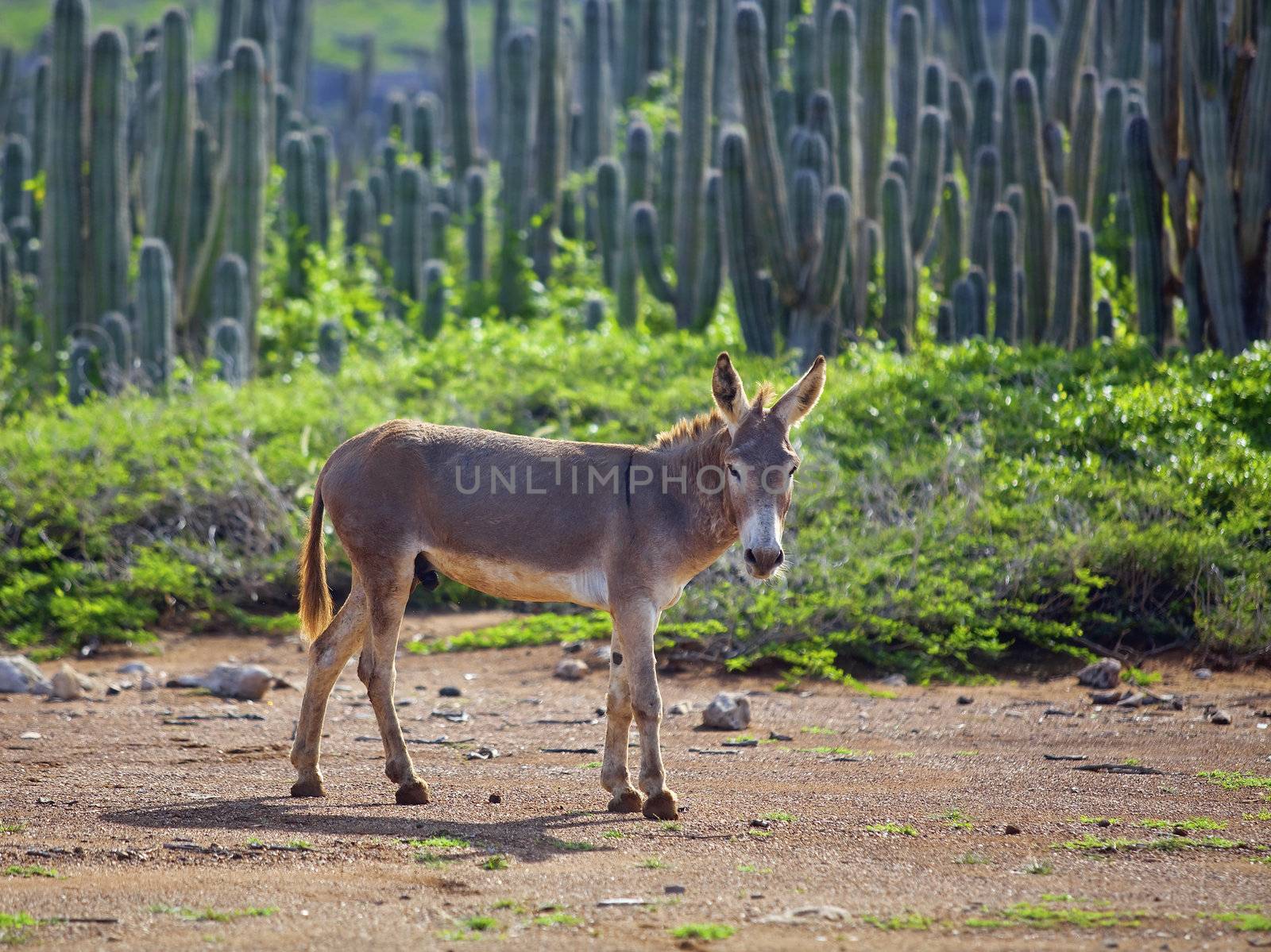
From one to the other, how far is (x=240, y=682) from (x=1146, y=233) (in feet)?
30.7

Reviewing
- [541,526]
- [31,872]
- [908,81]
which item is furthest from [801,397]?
[908,81]

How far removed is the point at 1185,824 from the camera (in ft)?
19.2

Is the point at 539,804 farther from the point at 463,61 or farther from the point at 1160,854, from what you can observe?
the point at 463,61

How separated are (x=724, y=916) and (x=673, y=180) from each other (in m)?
14.4

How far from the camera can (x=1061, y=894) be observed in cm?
478

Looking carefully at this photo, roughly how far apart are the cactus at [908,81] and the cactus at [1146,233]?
4.56 m

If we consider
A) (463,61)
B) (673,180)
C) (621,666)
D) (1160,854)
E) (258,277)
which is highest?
(463,61)

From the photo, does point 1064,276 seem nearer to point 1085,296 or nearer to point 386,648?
point 1085,296

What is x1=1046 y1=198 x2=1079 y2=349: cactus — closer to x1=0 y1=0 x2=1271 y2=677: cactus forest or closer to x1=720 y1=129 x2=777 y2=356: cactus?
x1=0 y1=0 x2=1271 y2=677: cactus forest

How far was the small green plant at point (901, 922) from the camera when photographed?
14.4 ft

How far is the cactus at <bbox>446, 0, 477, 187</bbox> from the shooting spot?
23984mm

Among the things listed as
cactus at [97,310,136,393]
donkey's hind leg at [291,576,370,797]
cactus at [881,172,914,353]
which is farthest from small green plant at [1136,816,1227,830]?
cactus at [97,310,136,393]

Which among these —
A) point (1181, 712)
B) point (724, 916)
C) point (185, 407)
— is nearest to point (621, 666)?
point (724, 916)

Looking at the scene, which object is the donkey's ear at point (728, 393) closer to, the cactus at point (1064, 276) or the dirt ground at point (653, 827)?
the dirt ground at point (653, 827)
